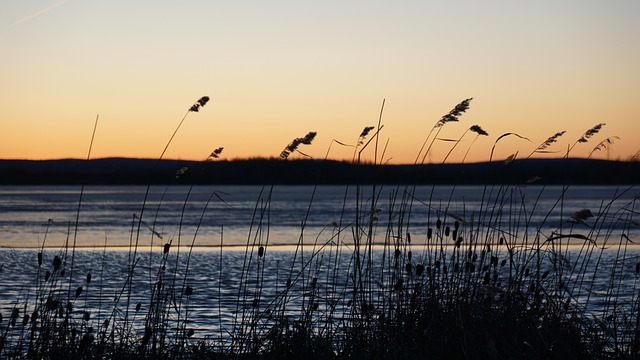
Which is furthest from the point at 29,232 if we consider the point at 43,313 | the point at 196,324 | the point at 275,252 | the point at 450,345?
the point at 450,345

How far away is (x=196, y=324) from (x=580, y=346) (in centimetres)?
422

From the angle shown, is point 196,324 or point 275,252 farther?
point 275,252

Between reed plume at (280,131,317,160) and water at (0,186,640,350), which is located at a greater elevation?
reed plume at (280,131,317,160)

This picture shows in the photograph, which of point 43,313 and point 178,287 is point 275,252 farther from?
point 43,313

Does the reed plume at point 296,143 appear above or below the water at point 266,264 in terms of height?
above

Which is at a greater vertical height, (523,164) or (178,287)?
(523,164)

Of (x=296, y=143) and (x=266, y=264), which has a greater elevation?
(x=296, y=143)

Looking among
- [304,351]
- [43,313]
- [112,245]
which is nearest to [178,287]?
[43,313]

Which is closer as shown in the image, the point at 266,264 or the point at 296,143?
the point at 296,143

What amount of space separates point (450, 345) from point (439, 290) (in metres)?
0.92

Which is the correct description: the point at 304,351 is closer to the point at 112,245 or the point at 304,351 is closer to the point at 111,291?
the point at 111,291

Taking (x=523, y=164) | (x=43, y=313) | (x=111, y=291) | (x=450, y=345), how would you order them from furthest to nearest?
(x=111, y=291), (x=523, y=164), (x=43, y=313), (x=450, y=345)

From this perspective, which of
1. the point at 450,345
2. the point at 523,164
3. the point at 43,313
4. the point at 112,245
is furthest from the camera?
the point at 112,245

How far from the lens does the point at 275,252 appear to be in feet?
61.4
